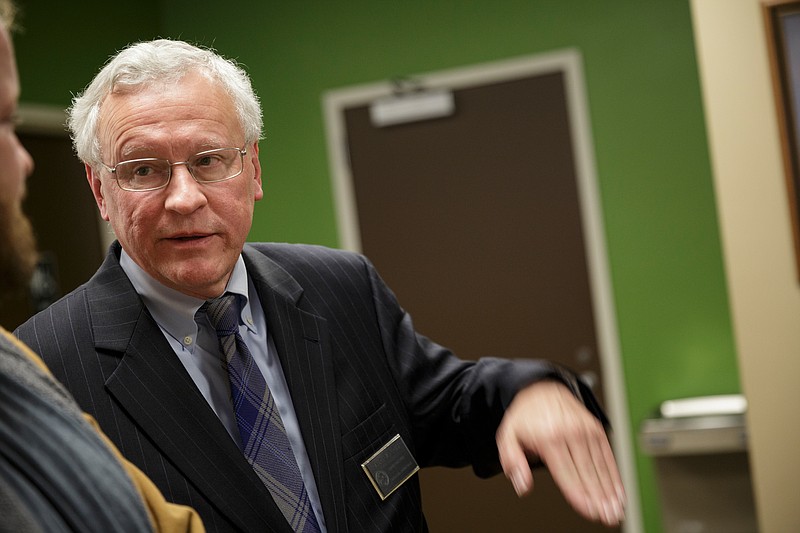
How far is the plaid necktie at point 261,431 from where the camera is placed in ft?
4.00

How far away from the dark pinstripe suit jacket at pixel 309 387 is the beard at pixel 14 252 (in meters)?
0.49

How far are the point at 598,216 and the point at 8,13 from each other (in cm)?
355

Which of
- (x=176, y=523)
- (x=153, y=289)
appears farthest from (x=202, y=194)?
(x=176, y=523)

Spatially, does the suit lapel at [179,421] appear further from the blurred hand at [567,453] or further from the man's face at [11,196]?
the man's face at [11,196]

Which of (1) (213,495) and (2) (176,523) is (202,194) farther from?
(2) (176,523)

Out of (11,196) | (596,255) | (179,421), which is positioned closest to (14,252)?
(11,196)

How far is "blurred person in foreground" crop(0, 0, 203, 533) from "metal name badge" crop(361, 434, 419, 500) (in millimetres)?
547

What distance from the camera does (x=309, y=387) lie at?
1.33 meters

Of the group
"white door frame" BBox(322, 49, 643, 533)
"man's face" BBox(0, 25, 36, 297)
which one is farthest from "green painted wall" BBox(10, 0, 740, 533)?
"man's face" BBox(0, 25, 36, 297)

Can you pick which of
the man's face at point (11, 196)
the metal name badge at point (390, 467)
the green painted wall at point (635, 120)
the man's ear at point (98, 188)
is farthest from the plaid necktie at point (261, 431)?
the green painted wall at point (635, 120)

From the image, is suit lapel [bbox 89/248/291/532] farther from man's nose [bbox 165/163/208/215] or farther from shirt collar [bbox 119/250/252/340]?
man's nose [bbox 165/163/208/215]

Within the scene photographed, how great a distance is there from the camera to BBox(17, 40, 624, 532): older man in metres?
1.18

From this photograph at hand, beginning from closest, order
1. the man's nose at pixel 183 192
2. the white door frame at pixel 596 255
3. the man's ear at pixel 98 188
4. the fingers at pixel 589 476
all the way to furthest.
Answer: the fingers at pixel 589 476 → the man's nose at pixel 183 192 → the man's ear at pixel 98 188 → the white door frame at pixel 596 255

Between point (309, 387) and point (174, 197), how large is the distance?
13.5 inches
